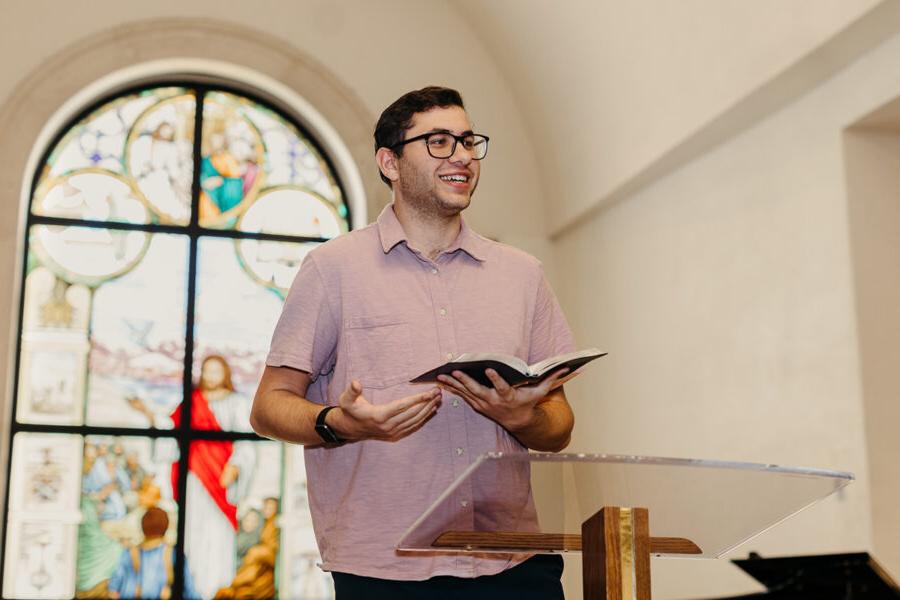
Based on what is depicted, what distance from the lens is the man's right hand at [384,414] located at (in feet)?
7.75

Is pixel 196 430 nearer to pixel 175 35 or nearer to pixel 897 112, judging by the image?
pixel 175 35

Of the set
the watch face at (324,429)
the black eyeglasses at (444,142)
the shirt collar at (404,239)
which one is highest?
the black eyeglasses at (444,142)

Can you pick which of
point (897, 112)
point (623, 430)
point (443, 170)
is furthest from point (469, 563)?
point (623, 430)

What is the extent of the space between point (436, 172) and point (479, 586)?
932mm

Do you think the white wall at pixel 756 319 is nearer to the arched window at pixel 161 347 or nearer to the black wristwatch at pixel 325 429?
the arched window at pixel 161 347

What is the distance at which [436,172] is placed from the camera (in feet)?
9.46

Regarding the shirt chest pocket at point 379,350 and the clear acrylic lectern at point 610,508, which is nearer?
the clear acrylic lectern at point 610,508

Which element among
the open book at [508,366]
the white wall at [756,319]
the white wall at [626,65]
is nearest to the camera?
the open book at [508,366]

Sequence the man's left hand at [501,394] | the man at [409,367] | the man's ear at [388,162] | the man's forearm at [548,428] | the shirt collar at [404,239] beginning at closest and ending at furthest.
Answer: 1. the man's left hand at [501,394]
2. the man at [409,367]
3. the man's forearm at [548,428]
4. the shirt collar at [404,239]
5. the man's ear at [388,162]

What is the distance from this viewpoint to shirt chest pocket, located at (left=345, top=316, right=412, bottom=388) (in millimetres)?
2740

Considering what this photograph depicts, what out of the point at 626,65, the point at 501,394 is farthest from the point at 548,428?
the point at 626,65

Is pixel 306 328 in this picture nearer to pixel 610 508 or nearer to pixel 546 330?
pixel 546 330

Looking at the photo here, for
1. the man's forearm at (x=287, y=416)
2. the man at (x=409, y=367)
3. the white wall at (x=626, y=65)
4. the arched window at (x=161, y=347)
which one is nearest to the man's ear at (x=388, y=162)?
the man at (x=409, y=367)

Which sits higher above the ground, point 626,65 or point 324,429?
point 626,65
